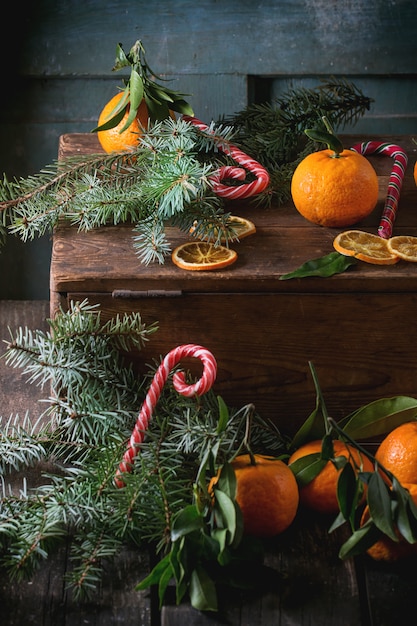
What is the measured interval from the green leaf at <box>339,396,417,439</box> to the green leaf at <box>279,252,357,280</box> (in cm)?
19

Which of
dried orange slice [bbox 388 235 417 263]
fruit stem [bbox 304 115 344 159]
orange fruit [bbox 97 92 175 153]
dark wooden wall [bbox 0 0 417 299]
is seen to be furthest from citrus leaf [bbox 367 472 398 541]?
dark wooden wall [bbox 0 0 417 299]

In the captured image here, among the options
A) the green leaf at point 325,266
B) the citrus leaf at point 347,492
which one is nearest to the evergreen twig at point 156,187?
the green leaf at point 325,266

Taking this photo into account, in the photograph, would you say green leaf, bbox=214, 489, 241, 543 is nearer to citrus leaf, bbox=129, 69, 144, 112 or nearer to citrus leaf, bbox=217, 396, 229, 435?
citrus leaf, bbox=217, 396, 229, 435

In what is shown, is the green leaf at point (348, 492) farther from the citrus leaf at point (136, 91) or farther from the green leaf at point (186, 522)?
the citrus leaf at point (136, 91)

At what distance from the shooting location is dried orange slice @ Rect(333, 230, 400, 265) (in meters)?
1.26

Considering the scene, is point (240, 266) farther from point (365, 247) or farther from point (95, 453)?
point (95, 453)

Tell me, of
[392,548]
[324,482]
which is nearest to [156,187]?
[324,482]

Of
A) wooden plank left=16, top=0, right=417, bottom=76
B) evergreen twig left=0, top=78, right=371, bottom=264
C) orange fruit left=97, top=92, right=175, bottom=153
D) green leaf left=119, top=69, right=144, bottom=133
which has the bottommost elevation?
evergreen twig left=0, top=78, right=371, bottom=264

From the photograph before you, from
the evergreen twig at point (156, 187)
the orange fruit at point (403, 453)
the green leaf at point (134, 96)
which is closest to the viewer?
the orange fruit at point (403, 453)

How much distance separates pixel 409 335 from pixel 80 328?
466 millimetres

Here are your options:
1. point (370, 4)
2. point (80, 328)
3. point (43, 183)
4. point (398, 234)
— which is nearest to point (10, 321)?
point (43, 183)

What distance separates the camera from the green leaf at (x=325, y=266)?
1229 millimetres

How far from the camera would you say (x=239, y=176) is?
4.54 ft

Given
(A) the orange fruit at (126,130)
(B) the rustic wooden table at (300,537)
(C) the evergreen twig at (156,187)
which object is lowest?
(B) the rustic wooden table at (300,537)
